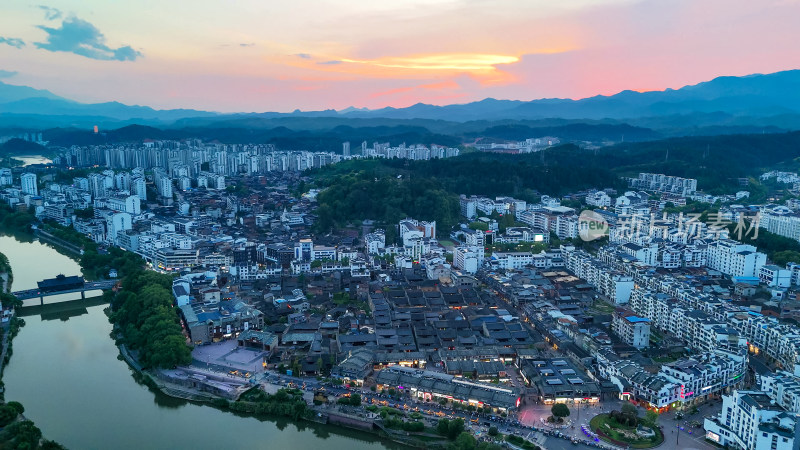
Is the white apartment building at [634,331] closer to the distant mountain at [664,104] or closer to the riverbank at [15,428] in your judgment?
the riverbank at [15,428]

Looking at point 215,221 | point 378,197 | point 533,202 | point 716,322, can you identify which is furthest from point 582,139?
point 716,322

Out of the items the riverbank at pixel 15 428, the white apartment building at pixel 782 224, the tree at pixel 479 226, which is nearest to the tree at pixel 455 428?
the riverbank at pixel 15 428

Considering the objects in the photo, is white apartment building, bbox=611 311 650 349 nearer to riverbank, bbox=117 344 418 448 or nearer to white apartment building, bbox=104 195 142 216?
riverbank, bbox=117 344 418 448

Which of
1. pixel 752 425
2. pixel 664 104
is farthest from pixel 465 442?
pixel 664 104

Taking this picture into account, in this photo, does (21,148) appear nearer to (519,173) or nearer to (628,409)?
(519,173)

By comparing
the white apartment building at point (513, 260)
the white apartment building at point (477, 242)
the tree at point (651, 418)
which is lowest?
the tree at point (651, 418)

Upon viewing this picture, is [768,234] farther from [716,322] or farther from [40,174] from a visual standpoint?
[40,174]

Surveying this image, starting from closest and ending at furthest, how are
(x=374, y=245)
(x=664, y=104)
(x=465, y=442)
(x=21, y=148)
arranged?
1. (x=465, y=442)
2. (x=374, y=245)
3. (x=21, y=148)
4. (x=664, y=104)
